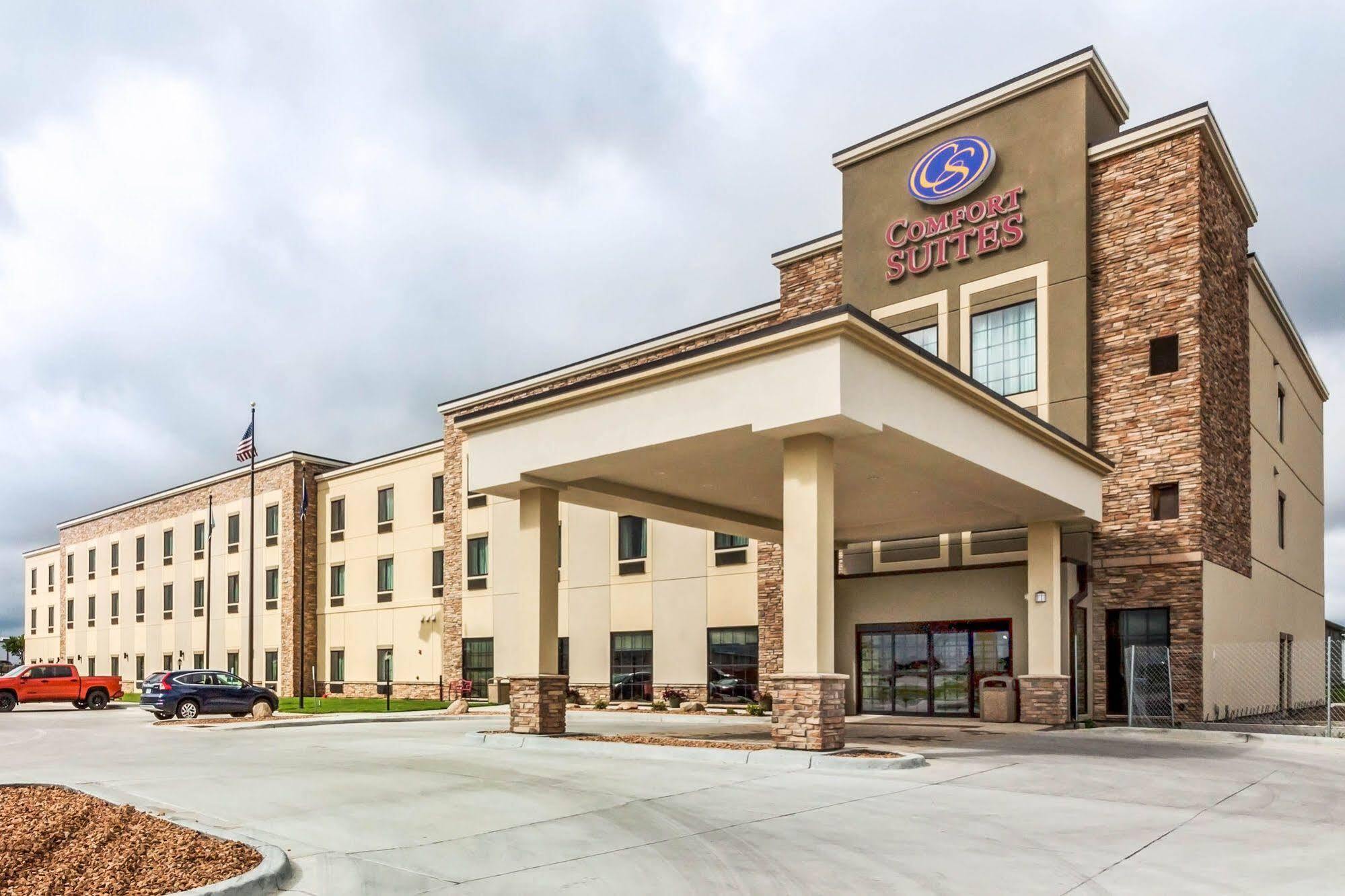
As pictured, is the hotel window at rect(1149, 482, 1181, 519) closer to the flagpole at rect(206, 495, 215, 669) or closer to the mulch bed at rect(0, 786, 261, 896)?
the mulch bed at rect(0, 786, 261, 896)

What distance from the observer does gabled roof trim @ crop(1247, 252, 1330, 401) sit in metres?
31.2

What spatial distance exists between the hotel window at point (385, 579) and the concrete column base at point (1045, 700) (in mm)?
30070

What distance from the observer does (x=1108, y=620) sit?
2666 centimetres

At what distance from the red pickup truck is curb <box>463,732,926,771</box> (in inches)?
1050

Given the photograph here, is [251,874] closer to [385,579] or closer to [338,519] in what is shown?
[385,579]

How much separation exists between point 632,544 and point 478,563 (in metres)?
8.16

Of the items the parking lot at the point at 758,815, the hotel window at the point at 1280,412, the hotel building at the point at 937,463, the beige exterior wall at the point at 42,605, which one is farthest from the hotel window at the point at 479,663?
the beige exterior wall at the point at 42,605

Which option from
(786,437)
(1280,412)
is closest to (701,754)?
(786,437)

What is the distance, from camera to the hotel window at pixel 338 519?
49.9 meters

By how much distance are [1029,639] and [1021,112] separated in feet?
46.8

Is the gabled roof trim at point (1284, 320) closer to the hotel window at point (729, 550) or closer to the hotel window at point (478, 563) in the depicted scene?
the hotel window at point (729, 550)

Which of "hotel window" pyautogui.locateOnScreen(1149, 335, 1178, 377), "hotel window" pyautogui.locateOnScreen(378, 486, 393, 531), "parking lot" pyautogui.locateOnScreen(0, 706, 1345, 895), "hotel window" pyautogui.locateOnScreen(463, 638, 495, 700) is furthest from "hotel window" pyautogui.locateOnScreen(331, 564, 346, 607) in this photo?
"hotel window" pyautogui.locateOnScreen(1149, 335, 1178, 377)

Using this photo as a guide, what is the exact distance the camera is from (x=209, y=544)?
5391 cm

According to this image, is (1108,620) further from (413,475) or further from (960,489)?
(413,475)
